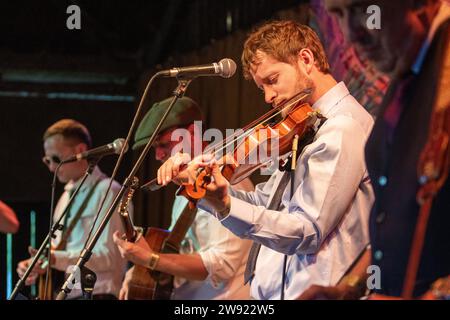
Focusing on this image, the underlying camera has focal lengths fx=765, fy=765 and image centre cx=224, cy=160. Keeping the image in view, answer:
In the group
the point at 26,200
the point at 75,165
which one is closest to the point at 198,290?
the point at 75,165

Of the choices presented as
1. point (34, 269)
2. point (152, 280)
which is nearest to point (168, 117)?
point (152, 280)

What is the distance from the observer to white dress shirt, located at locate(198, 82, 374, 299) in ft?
7.86

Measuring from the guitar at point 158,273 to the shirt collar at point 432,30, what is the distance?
2.10 metres

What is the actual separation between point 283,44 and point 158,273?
1577 millimetres

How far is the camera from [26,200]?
257 inches

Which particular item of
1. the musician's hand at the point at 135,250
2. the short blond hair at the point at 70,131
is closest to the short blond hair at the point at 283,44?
the musician's hand at the point at 135,250

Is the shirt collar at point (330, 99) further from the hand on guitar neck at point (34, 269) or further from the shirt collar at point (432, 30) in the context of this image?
the hand on guitar neck at point (34, 269)

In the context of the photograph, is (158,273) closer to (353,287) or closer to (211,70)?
(211,70)

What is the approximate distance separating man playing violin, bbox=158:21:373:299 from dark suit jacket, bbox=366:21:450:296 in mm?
604

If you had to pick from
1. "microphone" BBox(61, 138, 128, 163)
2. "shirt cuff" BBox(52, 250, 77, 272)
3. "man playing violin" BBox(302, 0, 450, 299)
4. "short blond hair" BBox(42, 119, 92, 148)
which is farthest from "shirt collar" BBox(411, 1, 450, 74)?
"short blond hair" BBox(42, 119, 92, 148)

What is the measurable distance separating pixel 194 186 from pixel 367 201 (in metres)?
0.62

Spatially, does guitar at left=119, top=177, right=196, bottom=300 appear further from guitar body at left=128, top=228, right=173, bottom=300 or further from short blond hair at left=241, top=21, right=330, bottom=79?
short blond hair at left=241, top=21, right=330, bottom=79

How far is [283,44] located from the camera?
267 cm

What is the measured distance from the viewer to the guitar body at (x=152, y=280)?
3.77 m
